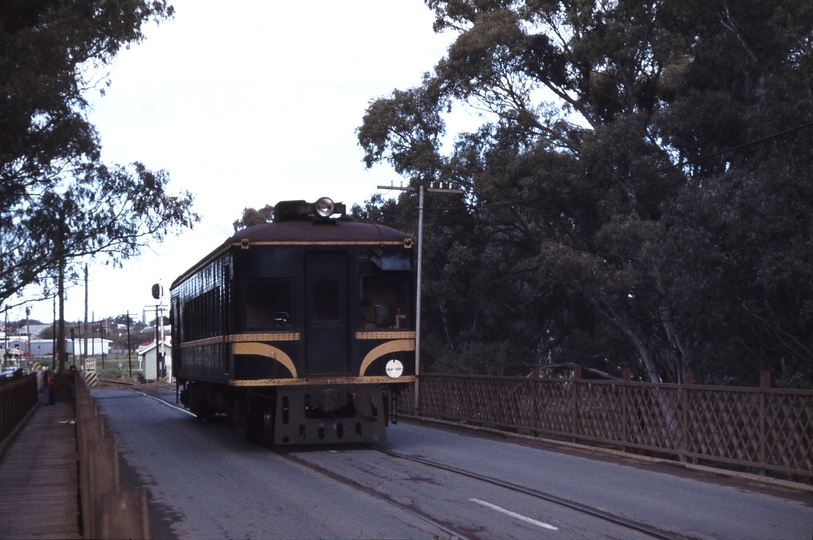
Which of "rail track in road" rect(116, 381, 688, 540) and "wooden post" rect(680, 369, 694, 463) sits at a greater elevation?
"wooden post" rect(680, 369, 694, 463)

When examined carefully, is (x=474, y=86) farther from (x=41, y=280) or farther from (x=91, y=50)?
(x=41, y=280)

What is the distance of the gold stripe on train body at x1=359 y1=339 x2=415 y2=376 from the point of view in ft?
49.5

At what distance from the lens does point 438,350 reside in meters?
41.0

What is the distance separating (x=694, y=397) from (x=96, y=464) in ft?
33.6

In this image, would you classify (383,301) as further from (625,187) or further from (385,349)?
(625,187)

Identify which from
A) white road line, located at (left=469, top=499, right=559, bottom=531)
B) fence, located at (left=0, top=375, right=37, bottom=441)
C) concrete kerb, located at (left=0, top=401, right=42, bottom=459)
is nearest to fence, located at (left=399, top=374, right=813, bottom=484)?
white road line, located at (left=469, top=499, right=559, bottom=531)

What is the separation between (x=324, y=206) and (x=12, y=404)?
31.8 ft

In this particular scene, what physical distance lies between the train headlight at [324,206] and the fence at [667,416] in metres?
5.16

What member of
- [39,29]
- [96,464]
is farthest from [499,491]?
[39,29]

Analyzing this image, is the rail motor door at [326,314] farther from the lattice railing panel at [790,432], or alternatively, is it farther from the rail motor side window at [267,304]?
the lattice railing panel at [790,432]

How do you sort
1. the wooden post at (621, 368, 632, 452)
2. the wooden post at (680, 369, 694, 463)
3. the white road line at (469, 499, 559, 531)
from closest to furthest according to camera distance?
the white road line at (469, 499, 559, 531)
the wooden post at (680, 369, 694, 463)
the wooden post at (621, 368, 632, 452)

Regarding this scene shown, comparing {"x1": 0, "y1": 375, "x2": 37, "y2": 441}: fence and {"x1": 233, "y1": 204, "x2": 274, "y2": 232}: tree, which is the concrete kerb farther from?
Answer: {"x1": 233, "y1": 204, "x2": 274, "y2": 232}: tree

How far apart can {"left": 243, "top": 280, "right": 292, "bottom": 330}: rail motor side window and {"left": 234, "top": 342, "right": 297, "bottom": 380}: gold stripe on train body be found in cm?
28

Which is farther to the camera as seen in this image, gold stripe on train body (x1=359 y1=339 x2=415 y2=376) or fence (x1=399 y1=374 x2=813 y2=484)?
gold stripe on train body (x1=359 y1=339 x2=415 y2=376)
